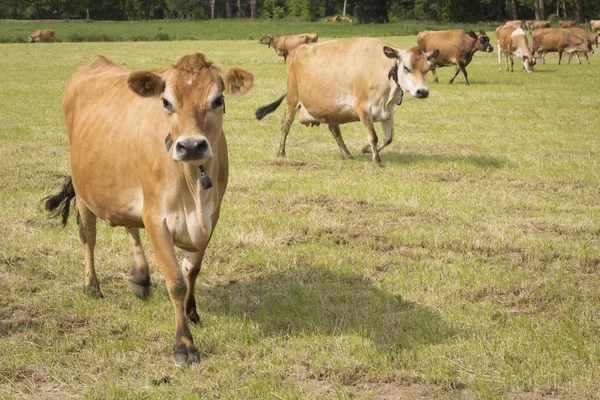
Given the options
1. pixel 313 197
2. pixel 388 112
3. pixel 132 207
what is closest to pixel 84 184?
pixel 132 207

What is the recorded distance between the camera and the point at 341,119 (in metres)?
11.3

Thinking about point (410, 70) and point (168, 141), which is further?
point (410, 70)

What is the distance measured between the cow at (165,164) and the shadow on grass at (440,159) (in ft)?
20.3

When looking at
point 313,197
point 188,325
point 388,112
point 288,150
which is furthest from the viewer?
point 288,150

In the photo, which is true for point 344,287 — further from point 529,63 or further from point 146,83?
point 529,63

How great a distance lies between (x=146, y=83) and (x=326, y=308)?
6.57ft

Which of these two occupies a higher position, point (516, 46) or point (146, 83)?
point (146, 83)

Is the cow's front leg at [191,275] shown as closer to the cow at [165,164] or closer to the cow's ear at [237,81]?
the cow at [165,164]

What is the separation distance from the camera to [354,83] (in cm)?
1098

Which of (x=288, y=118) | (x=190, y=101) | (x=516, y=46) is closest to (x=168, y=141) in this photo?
(x=190, y=101)

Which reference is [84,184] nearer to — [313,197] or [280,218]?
[280,218]

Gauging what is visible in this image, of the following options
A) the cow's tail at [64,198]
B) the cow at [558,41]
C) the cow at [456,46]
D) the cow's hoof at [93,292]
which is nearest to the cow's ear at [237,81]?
the cow's hoof at [93,292]

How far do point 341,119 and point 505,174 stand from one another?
8.29 ft

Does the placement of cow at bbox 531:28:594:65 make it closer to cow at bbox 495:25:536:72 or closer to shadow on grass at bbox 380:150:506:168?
cow at bbox 495:25:536:72
